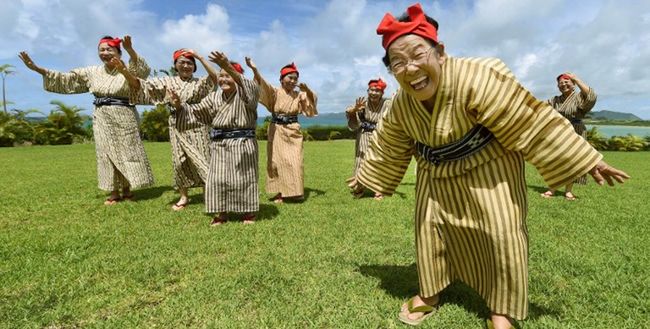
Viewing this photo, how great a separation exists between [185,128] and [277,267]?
305 centimetres

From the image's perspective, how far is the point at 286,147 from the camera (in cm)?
704

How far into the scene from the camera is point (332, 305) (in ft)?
10.3

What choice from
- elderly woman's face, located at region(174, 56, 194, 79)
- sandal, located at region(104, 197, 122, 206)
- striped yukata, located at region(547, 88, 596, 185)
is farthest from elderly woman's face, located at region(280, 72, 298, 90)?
striped yukata, located at region(547, 88, 596, 185)

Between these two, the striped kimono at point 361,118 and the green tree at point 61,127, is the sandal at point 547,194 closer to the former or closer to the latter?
the striped kimono at point 361,118

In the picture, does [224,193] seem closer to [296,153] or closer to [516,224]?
[296,153]

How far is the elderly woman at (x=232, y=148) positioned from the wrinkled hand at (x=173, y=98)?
0.93 ft

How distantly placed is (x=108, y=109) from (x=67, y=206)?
157 centimetres

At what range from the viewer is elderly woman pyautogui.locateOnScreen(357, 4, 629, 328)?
7.83ft

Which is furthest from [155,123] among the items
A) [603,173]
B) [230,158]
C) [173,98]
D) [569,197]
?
[603,173]

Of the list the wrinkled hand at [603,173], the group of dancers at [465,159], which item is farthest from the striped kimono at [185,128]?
the wrinkled hand at [603,173]

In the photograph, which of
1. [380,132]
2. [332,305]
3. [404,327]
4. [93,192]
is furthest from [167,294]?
[93,192]

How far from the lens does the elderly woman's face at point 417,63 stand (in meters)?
2.38

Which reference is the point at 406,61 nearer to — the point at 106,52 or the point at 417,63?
the point at 417,63

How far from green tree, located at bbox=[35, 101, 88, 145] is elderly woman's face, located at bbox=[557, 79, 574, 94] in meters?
21.1
